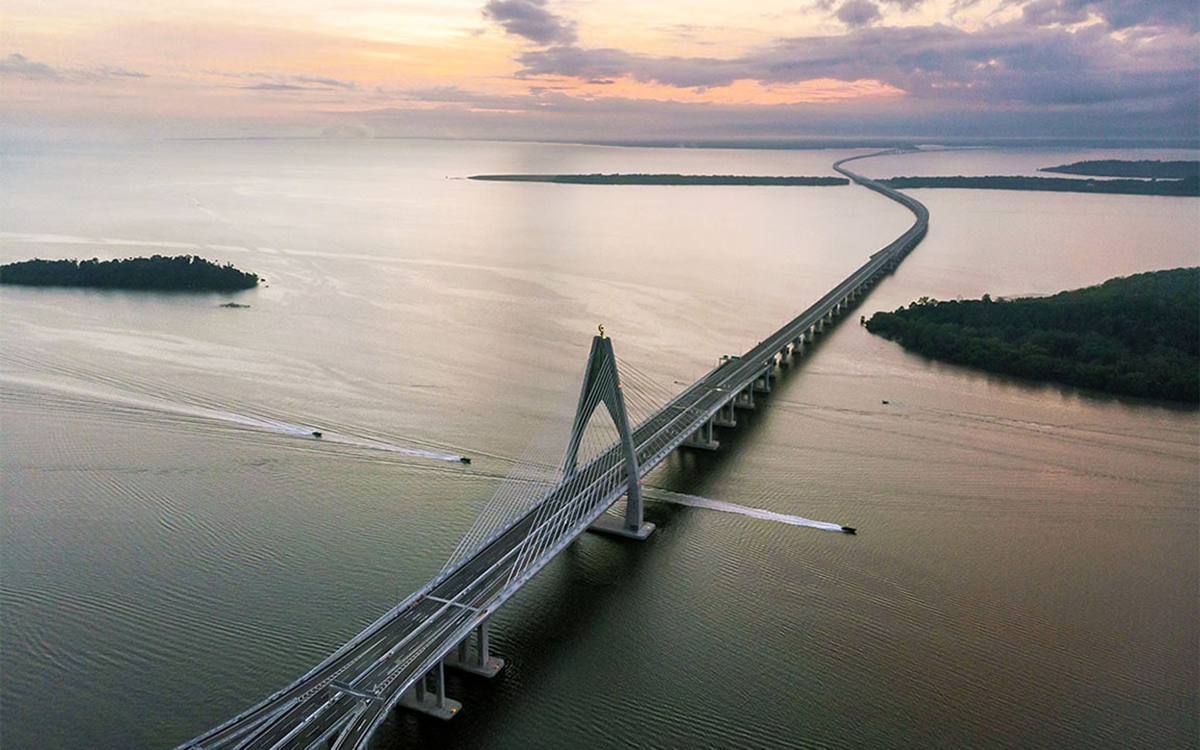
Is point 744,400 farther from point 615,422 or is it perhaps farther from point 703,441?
point 615,422

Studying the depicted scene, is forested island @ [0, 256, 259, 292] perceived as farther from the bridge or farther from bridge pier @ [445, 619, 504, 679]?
bridge pier @ [445, 619, 504, 679]

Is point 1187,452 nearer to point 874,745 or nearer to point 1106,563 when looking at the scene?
point 1106,563

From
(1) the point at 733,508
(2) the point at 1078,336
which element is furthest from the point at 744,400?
(2) the point at 1078,336

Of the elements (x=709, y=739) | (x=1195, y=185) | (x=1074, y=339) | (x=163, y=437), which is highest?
(x=1195, y=185)

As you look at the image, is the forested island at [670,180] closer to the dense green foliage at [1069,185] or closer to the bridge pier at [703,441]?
the dense green foliage at [1069,185]

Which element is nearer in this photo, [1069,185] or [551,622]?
[551,622]

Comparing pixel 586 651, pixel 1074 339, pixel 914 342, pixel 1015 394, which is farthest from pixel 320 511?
pixel 1074 339
